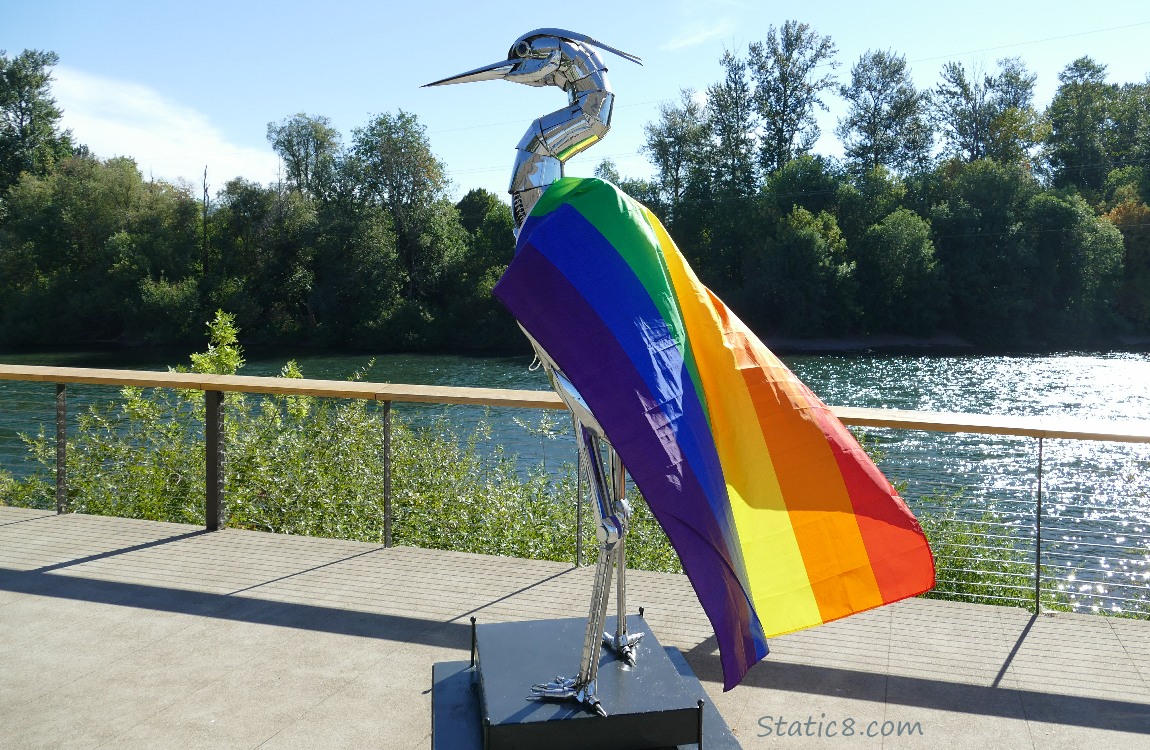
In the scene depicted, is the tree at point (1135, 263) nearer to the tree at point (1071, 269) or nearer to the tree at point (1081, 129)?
the tree at point (1071, 269)

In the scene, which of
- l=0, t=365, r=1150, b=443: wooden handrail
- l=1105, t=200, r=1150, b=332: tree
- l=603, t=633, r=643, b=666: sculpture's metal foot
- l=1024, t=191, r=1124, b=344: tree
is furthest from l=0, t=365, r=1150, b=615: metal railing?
l=1105, t=200, r=1150, b=332: tree

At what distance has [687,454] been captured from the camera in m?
1.77

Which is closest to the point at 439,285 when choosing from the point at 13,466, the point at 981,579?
the point at 13,466

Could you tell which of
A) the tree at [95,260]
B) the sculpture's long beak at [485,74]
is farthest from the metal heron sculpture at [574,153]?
the tree at [95,260]

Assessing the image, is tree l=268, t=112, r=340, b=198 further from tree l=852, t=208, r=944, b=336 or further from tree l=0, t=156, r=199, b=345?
tree l=852, t=208, r=944, b=336

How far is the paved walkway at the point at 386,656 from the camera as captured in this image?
2.80m

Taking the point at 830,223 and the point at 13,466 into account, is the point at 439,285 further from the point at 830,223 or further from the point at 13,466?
the point at 13,466

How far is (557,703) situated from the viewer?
228cm

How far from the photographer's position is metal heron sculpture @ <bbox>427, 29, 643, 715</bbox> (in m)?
2.21

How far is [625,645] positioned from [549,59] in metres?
1.51

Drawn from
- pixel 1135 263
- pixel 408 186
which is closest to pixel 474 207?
pixel 408 186

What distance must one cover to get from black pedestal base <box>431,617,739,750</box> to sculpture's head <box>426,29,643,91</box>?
1.47 m

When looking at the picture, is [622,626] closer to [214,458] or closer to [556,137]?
[556,137]

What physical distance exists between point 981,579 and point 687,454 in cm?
392
